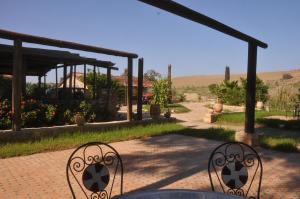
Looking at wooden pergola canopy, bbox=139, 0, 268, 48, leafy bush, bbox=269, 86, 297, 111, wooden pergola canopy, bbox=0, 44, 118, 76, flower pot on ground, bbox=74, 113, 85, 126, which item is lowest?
flower pot on ground, bbox=74, 113, 85, 126

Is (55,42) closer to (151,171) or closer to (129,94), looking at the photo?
(129,94)

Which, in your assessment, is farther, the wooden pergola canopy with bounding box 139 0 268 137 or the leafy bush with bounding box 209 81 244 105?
the leafy bush with bounding box 209 81 244 105

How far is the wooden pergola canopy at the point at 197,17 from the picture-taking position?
16.7 feet

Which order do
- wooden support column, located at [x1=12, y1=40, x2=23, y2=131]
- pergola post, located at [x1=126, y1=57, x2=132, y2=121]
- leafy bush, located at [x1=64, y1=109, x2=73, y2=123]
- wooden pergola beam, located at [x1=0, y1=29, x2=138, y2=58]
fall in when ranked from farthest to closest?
pergola post, located at [x1=126, y1=57, x2=132, y2=121] → leafy bush, located at [x1=64, y1=109, x2=73, y2=123] → wooden support column, located at [x1=12, y1=40, x2=23, y2=131] → wooden pergola beam, located at [x1=0, y1=29, x2=138, y2=58]

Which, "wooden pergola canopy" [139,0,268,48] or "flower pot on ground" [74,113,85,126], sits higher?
"wooden pergola canopy" [139,0,268,48]

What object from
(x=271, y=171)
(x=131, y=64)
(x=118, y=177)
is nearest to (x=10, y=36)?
(x=131, y=64)

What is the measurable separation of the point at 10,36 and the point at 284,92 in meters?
16.6

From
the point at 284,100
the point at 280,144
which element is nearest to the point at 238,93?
the point at 284,100

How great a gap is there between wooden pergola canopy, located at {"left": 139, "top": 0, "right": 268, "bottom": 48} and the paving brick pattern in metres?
2.90

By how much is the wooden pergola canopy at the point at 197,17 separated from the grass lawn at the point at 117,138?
2.98m

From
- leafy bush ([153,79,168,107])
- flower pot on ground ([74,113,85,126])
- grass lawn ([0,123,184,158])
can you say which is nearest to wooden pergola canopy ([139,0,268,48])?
grass lawn ([0,123,184,158])

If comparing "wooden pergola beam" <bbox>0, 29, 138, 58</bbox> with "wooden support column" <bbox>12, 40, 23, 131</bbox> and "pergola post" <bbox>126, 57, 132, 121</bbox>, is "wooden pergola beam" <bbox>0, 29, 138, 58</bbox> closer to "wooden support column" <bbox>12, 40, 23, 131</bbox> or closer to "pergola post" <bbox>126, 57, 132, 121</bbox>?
"wooden support column" <bbox>12, 40, 23, 131</bbox>

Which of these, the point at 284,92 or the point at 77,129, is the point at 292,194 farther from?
the point at 284,92

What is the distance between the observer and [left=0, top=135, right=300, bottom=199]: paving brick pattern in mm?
6059
